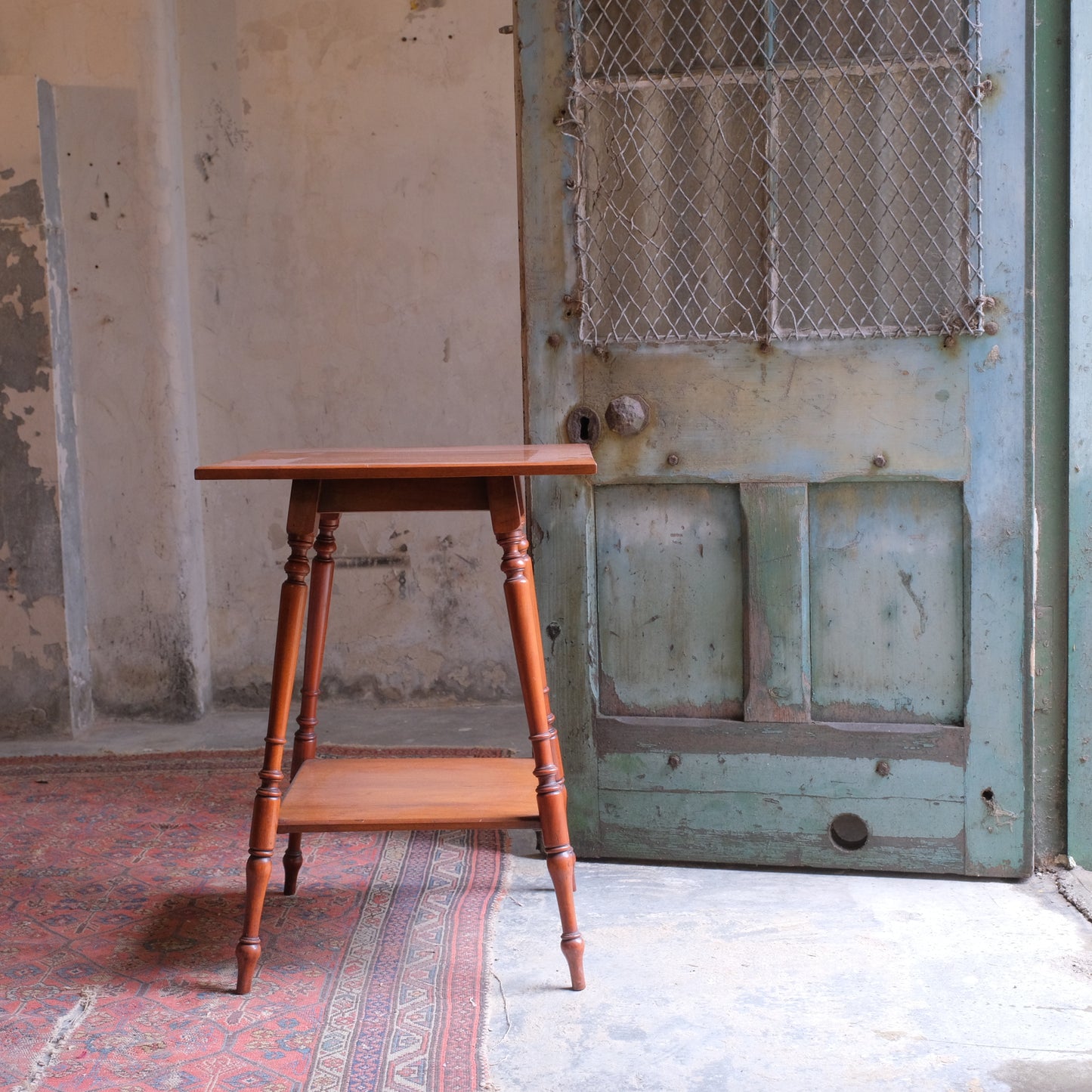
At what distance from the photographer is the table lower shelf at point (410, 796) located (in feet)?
7.08

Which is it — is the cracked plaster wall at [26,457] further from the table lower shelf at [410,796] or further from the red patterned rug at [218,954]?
the table lower shelf at [410,796]

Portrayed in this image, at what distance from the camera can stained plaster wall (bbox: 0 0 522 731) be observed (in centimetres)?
412

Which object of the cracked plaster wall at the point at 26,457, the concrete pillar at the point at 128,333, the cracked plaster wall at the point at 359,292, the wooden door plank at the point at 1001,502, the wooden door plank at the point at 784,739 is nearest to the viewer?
the wooden door plank at the point at 1001,502

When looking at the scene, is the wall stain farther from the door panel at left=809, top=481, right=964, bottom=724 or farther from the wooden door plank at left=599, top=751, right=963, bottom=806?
the door panel at left=809, top=481, right=964, bottom=724

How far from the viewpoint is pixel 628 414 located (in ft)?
8.71

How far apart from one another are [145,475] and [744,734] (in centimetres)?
253

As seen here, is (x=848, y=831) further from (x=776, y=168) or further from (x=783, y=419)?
(x=776, y=168)

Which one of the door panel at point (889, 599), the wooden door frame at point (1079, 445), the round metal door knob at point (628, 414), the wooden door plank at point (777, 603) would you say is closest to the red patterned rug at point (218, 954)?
the wooden door plank at point (777, 603)

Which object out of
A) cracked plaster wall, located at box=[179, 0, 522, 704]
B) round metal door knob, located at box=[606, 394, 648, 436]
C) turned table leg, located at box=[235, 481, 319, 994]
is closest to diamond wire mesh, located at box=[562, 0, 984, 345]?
round metal door knob, located at box=[606, 394, 648, 436]

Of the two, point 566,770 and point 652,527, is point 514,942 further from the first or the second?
point 652,527

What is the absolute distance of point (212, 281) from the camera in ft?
14.3

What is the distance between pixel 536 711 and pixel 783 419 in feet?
3.09

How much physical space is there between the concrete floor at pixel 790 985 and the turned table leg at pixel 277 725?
46 centimetres

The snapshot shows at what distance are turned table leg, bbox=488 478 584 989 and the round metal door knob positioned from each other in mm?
582
